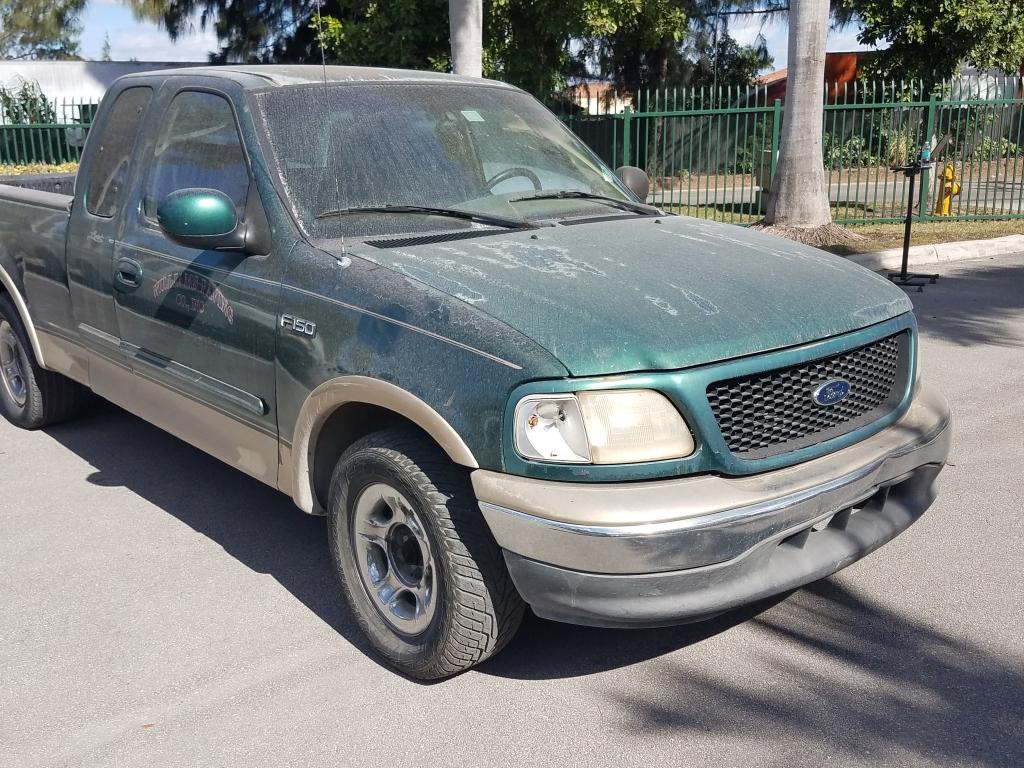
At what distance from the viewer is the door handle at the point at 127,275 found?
447 cm

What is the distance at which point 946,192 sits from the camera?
15.7 meters

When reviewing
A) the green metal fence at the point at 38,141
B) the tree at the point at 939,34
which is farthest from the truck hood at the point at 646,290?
the tree at the point at 939,34

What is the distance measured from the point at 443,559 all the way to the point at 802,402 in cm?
119

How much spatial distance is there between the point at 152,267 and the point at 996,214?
14162 mm

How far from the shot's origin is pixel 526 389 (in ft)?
9.71

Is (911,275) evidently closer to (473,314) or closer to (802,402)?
(802,402)

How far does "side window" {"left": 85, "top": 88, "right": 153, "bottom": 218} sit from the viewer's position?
15.6 feet

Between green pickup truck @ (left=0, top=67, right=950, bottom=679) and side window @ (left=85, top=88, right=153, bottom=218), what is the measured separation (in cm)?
2

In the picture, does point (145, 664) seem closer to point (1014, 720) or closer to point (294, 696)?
point (294, 696)

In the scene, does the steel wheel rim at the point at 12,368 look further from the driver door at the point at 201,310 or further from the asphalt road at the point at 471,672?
the driver door at the point at 201,310

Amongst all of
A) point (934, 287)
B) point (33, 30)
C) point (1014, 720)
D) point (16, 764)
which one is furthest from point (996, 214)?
point (33, 30)

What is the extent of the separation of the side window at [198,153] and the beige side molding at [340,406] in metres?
0.90

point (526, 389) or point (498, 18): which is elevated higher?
point (498, 18)

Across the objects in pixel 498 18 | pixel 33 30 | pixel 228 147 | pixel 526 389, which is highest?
pixel 33 30
